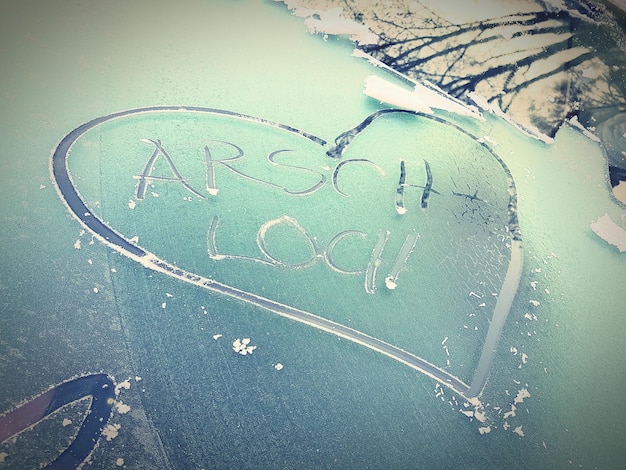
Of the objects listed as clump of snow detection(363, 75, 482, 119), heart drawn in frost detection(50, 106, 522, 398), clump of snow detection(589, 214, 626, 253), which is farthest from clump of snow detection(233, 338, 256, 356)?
clump of snow detection(589, 214, 626, 253)

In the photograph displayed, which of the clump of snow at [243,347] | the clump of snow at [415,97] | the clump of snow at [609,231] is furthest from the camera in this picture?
the clump of snow at [415,97]

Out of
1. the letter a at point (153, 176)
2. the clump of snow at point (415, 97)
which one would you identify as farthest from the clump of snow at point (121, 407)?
the clump of snow at point (415, 97)

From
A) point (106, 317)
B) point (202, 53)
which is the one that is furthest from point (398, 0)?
point (106, 317)

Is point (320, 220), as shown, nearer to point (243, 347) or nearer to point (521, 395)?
point (243, 347)

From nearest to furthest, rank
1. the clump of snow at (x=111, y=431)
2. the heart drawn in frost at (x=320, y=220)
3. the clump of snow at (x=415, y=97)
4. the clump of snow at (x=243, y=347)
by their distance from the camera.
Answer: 1. the clump of snow at (x=111, y=431)
2. the clump of snow at (x=243, y=347)
3. the heart drawn in frost at (x=320, y=220)
4. the clump of snow at (x=415, y=97)

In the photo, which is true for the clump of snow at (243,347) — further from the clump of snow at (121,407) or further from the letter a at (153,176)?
the letter a at (153,176)

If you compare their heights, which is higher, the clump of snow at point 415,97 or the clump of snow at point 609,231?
the clump of snow at point 415,97

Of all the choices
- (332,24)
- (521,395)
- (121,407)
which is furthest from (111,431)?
(332,24)

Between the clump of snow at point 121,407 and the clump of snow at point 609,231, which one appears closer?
the clump of snow at point 121,407

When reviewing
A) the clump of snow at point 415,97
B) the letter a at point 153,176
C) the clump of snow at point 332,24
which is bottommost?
the letter a at point 153,176
